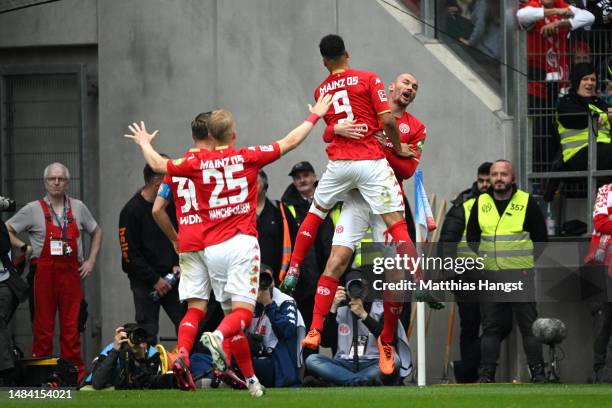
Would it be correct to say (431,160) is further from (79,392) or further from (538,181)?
(79,392)

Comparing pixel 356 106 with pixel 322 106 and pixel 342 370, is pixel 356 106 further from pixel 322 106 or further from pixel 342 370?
pixel 342 370

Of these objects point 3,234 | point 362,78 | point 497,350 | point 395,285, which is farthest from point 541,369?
point 3,234

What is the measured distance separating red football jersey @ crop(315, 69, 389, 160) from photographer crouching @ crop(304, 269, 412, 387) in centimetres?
221

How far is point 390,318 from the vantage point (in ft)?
44.3

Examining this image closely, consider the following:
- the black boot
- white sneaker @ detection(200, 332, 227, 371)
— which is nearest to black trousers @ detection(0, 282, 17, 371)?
white sneaker @ detection(200, 332, 227, 371)

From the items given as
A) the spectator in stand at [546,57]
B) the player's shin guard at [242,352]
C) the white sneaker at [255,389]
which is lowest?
the white sneaker at [255,389]

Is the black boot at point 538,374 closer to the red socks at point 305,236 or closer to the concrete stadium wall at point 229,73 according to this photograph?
the concrete stadium wall at point 229,73

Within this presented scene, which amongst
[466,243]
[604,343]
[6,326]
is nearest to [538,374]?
[604,343]

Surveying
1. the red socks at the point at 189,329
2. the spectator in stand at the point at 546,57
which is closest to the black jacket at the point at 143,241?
the spectator in stand at the point at 546,57

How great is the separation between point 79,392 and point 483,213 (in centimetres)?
485

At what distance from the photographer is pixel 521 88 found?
683 inches

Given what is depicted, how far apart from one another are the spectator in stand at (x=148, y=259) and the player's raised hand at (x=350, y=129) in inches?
169

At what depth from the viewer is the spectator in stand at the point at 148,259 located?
16.7 metres

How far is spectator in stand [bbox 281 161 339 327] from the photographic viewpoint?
16.3m
